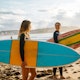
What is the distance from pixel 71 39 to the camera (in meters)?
8.95

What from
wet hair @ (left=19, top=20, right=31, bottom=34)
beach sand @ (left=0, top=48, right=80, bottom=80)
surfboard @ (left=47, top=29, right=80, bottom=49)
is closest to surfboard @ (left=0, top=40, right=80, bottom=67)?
wet hair @ (left=19, top=20, right=31, bottom=34)

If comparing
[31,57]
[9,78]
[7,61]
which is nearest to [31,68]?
[31,57]

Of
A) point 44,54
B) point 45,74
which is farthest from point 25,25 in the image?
point 45,74

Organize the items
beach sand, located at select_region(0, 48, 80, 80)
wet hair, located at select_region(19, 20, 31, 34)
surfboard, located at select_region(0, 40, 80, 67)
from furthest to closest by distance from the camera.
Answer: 1. beach sand, located at select_region(0, 48, 80, 80)
2. surfboard, located at select_region(0, 40, 80, 67)
3. wet hair, located at select_region(19, 20, 31, 34)

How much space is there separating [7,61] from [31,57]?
58 cm


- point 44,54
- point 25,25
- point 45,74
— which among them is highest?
point 25,25

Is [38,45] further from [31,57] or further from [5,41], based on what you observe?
[5,41]

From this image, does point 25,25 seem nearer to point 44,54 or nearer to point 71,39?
point 44,54

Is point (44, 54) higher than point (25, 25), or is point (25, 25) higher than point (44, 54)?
point (25, 25)

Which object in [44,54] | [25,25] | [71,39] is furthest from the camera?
[71,39]

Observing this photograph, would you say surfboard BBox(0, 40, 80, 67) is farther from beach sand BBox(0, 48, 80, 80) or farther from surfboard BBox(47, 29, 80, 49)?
surfboard BBox(47, 29, 80, 49)

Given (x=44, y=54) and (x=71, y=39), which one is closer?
(x=44, y=54)

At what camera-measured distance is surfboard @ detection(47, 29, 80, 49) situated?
8.59 meters

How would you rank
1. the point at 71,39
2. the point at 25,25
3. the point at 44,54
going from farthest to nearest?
the point at 71,39, the point at 44,54, the point at 25,25
